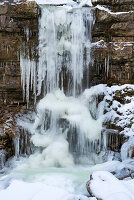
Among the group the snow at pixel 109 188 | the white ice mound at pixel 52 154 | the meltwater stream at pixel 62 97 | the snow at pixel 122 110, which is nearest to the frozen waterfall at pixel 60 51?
the meltwater stream at pixel 62 97

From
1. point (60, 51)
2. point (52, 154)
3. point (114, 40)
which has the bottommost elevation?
point (52, 154)

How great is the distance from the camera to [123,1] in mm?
7594

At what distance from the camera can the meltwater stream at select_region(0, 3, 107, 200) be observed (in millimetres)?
6629

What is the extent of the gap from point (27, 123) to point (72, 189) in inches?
128

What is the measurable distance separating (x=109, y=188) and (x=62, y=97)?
A: 4.19 meters

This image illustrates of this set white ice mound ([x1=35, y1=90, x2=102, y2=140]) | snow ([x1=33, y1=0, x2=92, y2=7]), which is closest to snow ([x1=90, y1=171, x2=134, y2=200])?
white ice mound ([x1=35, y1=90, x2=102, y2=140])

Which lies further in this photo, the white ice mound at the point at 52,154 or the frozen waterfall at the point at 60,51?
the frozen waterfall at the point at 60,51

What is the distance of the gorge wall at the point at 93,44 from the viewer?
7.45 meters

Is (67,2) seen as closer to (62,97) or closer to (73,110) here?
(62,97)

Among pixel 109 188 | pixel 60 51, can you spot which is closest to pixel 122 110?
pixel 60 51

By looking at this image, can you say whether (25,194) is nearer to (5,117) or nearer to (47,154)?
(47,154)

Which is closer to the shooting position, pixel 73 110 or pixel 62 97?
pixel 73 110

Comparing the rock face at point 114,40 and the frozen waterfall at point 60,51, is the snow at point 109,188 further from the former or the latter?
the rock face at point 114,40

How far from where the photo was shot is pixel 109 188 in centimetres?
392
